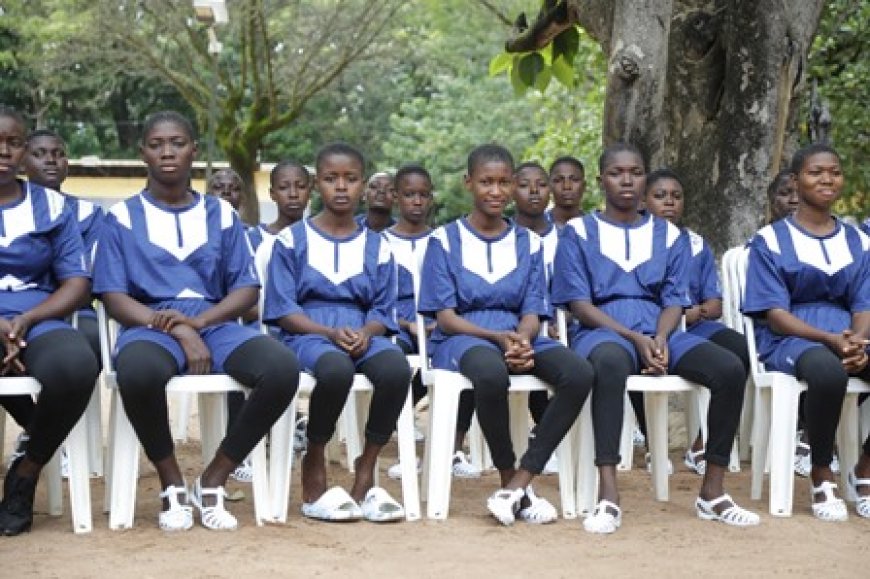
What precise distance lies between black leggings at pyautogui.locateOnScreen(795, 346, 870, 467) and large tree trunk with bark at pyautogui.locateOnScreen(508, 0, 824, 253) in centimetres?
248

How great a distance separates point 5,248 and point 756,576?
124 inches

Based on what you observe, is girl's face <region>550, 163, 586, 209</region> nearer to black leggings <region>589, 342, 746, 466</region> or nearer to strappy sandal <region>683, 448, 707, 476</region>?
strappy sandal <region>683, 448, 707, 476</region>

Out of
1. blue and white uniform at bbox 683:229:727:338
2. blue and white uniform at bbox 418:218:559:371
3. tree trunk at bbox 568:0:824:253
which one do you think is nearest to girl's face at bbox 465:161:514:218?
blue and white uniform at bbox 418:218:559:371

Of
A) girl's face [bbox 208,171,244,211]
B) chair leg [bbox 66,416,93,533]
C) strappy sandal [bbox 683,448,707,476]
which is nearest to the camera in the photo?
chair leg [bbox 66,416,93,533]

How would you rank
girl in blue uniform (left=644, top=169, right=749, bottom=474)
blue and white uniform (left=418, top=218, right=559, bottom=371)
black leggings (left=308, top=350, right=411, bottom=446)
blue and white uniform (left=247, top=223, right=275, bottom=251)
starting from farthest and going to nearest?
blue and white uniform (left=247, top=223, right=275, bottom=251) < girl in blue uniform (left=644, top=169, right=749, bottom=474) < blue and white uniform (left=418, top=218, right=559, bottom=371) < black leggings (left=308, top=350, right=411, bottom=446)

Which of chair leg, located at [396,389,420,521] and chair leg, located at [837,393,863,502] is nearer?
chair leg, located at [396,389,420,521]

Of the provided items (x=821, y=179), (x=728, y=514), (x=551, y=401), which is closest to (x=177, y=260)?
(x=551, y=401)

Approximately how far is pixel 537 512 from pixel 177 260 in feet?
5.90

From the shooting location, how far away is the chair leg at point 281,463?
578 centimetres

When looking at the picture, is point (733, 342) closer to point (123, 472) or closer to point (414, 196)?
point (414, 196)

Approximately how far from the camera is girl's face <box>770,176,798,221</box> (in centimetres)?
771

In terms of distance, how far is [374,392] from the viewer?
588cm

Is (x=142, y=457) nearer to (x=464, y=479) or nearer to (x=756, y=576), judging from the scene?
(x=464, y=479)

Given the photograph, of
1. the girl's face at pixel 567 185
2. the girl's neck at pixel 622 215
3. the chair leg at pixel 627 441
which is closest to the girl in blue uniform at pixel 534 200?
the girl's face at pixel 567 185
